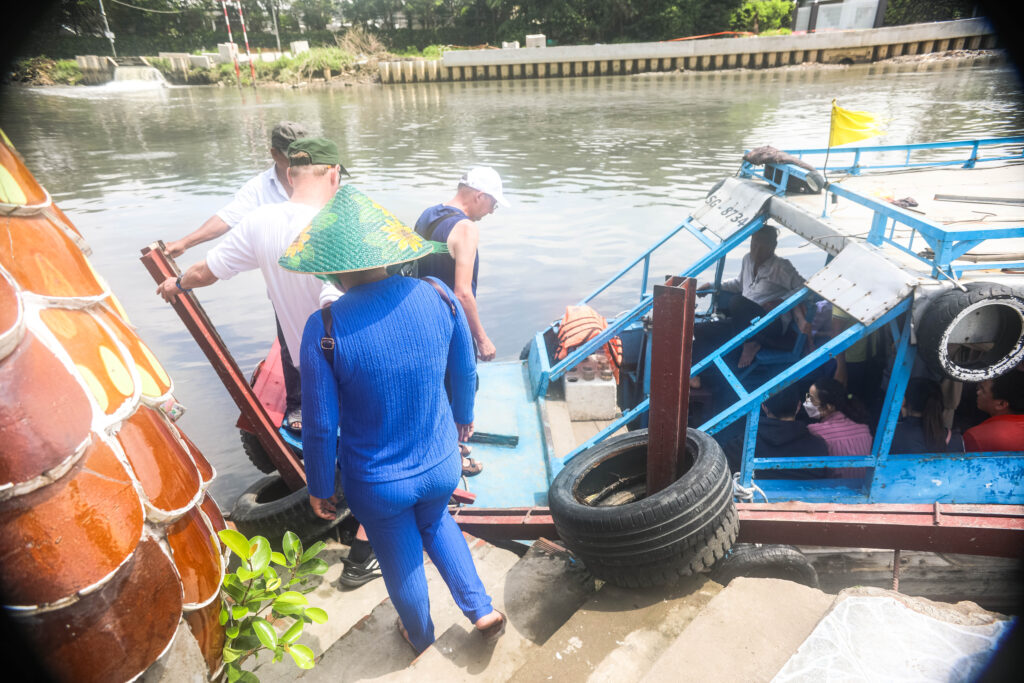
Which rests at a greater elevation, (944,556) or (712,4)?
(712,4)

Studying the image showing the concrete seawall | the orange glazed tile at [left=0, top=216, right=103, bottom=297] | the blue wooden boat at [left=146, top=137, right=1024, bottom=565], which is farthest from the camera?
the concrete seawall

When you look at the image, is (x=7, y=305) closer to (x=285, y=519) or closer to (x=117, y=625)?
(x=117, y=625)

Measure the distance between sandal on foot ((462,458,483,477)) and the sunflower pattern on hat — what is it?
2.26 metres

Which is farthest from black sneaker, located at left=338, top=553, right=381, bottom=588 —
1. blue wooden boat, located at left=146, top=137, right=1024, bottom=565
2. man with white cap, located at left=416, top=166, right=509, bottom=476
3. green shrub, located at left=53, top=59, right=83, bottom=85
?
green shrub, located at left=53, top=59, right=83, bottom=85

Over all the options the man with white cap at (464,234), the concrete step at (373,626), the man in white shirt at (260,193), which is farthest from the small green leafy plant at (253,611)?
the man in white shirt at (260,193)

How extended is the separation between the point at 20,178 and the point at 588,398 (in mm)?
3810

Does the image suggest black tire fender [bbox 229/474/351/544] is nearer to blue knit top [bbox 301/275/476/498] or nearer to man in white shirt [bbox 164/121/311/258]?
blue knit top [bbox 301/275/476/498]

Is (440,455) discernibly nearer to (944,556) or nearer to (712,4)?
(944,556)

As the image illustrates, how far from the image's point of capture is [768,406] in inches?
173

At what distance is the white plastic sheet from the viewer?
5.70ft

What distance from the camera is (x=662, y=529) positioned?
2361mm

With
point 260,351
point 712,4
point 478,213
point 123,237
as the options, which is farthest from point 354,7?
point 478,213

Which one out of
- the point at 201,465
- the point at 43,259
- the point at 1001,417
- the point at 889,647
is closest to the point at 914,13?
the point at 1001,417

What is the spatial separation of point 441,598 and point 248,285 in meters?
8.09
